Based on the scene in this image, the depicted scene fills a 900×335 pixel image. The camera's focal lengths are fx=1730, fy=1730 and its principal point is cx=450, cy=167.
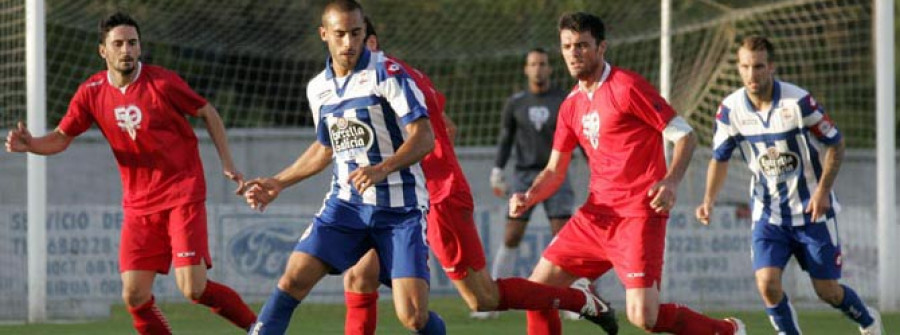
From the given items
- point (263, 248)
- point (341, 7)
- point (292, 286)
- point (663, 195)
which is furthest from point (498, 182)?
point (341, 7)

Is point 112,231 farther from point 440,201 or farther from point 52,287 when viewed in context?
point 440,201

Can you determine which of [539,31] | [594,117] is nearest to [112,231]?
[539,31]

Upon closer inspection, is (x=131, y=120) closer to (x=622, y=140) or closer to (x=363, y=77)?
(x=363, y=77)

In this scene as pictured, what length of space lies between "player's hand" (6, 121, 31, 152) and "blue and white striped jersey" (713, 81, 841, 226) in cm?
369

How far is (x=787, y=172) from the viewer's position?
9367mm

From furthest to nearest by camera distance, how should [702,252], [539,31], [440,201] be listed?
[539,31], [702,252], [440,201]

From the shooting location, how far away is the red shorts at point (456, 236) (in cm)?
813

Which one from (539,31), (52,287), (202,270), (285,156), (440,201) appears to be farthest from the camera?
(285,156)

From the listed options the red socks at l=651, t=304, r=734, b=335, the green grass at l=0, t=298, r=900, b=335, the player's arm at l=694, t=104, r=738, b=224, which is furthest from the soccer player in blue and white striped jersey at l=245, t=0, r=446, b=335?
the green grass at l=0, t=298, r=900, b=335

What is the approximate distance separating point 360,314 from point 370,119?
1059mm

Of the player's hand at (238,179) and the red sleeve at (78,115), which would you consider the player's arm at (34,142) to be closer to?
the red sleeve at (78,115)

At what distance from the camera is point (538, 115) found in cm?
1266

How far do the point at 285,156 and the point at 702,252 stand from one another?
541cm

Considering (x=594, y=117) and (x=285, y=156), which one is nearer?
(x=594, y=117)
